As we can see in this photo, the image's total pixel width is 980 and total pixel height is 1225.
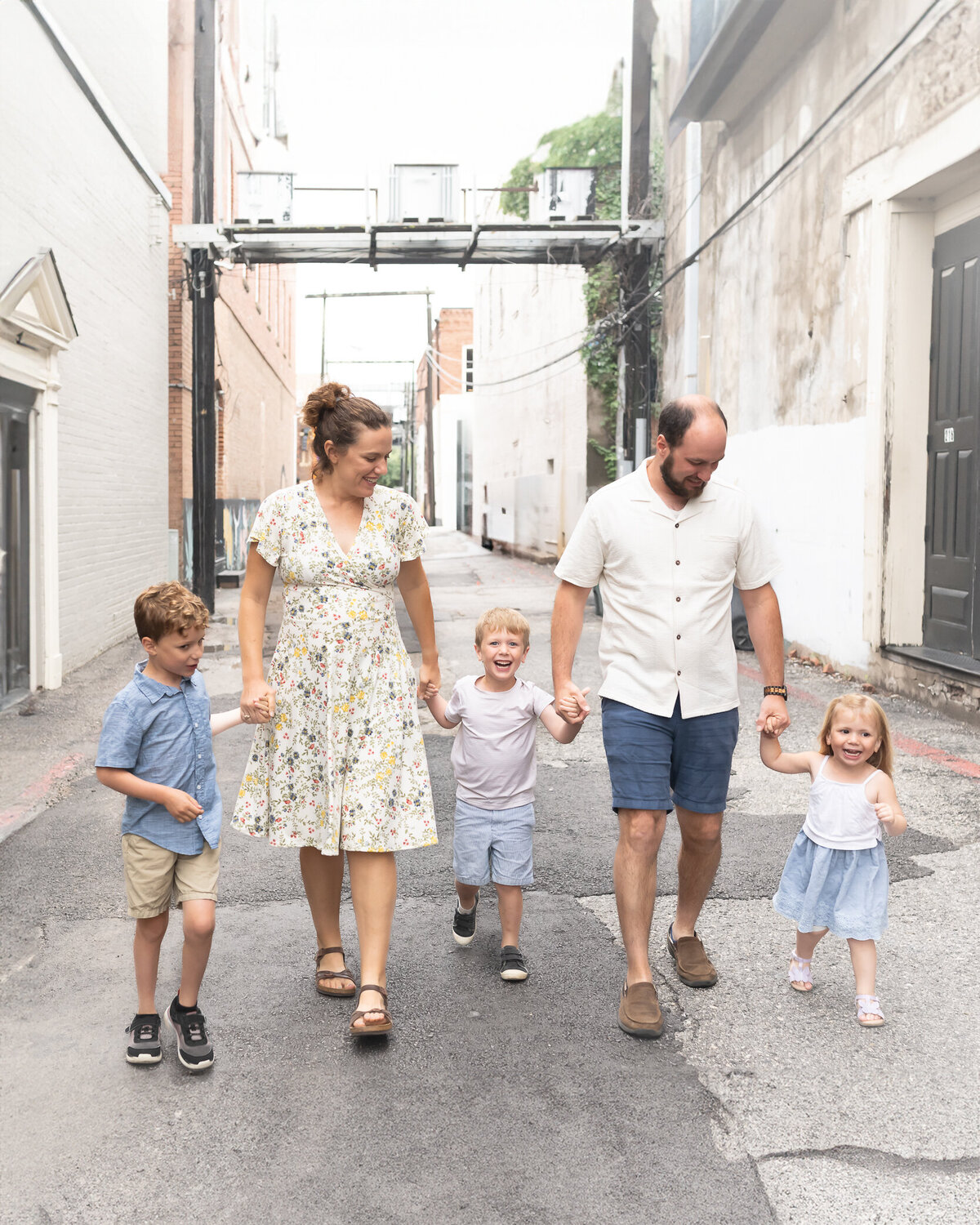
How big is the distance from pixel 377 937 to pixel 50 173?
9012mm

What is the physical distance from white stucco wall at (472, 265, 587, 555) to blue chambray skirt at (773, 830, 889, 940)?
749 inches

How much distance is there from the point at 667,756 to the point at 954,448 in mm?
6213

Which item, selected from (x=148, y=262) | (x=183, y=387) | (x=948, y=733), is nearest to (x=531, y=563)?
(x=183, y=387)

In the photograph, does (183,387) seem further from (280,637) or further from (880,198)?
(280,637)

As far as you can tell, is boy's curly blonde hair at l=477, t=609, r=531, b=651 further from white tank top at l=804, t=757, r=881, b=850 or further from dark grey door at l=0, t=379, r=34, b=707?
dark grey door at l=0, t=379, r=34, b=707

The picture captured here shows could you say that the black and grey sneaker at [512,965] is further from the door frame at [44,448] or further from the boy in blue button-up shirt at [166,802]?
the door frame at [44,448]

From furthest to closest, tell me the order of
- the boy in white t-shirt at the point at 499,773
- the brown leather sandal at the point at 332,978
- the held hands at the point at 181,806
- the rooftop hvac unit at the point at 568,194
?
the rooftop hvac unit at the point at 568,194
the boy in white t-shirt at the point at 499,773
the brown leather sandal at the point at 332,978
the held hands at the point at 181,806

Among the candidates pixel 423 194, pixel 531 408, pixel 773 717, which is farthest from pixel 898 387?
pixel 531 408

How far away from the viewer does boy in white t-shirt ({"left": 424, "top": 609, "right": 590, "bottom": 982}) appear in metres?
3.98

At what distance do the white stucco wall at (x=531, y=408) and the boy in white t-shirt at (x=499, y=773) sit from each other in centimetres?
1865

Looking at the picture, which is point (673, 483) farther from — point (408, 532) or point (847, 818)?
point (847, 818)

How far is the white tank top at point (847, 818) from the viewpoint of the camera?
142 inches

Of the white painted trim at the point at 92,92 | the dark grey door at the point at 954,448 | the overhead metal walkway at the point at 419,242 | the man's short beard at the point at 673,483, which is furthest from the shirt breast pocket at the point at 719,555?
the overhead metal walkway at the point at 419,242

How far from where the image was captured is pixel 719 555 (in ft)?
12.0
